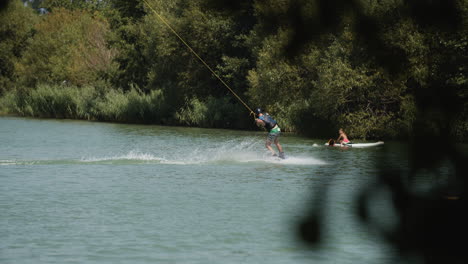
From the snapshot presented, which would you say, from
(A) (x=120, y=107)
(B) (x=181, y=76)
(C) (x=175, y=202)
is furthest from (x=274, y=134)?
(A) (x=120, y=107)

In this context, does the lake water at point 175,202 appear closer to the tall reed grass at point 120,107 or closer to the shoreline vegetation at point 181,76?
the shoreline vegetation at point 181,76

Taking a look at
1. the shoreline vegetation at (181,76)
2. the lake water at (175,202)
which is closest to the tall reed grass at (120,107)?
the shoreline vegetation at (181,76)

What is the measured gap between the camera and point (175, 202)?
628 inches

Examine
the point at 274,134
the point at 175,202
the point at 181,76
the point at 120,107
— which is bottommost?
the point at 175,202

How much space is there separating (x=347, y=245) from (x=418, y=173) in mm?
8995

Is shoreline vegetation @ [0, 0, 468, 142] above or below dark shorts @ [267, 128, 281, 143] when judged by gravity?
above

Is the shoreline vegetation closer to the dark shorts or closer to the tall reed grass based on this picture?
the tall reed grass

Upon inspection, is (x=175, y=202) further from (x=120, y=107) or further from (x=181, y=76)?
(x=120, y=107)

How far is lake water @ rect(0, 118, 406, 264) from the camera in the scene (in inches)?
122

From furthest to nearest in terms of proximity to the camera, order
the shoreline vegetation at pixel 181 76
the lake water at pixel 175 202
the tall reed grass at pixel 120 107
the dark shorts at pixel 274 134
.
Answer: the tall reed grass at pixel 120 107 → the shoreline vegetation at pixel 181 76 → the dark shorts at pixel 274 134 → the lake water at pixel 175 202

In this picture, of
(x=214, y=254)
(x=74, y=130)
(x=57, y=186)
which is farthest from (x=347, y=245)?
(x=74, y=130)

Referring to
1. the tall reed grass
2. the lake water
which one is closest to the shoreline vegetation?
the tall reed grass

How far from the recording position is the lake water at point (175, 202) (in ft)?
10.2

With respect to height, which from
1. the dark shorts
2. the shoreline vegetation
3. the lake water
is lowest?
the lake water
